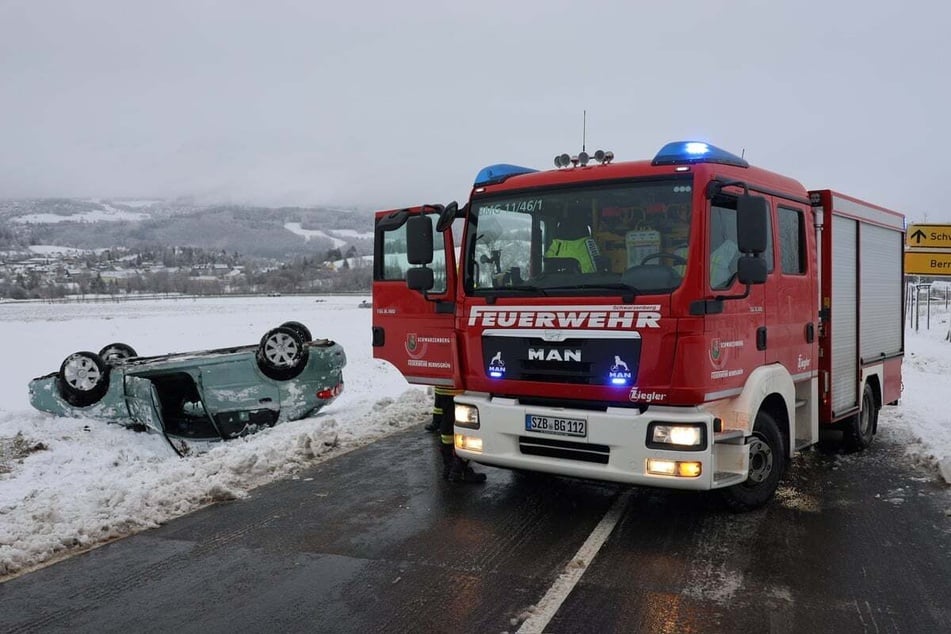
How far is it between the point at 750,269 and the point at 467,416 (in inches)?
92.4

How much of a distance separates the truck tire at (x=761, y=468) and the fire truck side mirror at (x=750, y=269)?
1.22 m

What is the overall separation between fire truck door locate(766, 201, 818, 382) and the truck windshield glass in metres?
1.16

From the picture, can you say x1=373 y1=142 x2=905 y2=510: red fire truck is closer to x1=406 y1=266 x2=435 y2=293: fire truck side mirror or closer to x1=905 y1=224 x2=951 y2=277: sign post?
x1=406 y1=266 x2=435 y2=293: fire truck side mirror

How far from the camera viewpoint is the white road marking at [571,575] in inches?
149

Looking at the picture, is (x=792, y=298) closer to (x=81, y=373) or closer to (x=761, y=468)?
(x=761, y=468)

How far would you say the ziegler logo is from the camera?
17.1 feet

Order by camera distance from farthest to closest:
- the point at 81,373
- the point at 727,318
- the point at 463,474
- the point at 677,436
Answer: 1. the point at 81,373
2. the point at 463,474
3. the point at 727,318
4. the point at 677,436

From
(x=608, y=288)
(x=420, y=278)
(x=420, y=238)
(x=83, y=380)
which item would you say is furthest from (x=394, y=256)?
(x=83, y=380)

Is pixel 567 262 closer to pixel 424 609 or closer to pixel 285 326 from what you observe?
pixel 424 609

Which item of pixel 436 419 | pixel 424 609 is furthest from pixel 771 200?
pixel 436 419

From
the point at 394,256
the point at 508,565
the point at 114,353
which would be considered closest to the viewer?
the point at 508,565

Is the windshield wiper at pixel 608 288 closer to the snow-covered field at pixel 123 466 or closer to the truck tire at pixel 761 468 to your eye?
the truck tire at pixel 761 468

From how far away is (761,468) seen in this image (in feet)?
18.7

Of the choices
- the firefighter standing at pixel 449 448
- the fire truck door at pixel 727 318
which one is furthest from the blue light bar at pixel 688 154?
the firefighter standing at pixel 449 448
